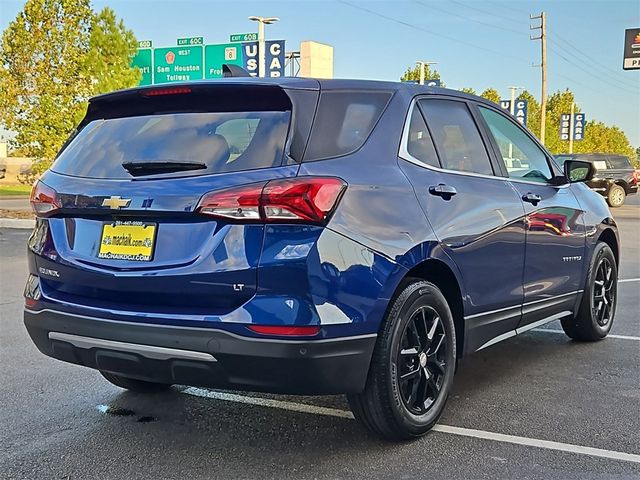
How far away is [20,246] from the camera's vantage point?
12344mm

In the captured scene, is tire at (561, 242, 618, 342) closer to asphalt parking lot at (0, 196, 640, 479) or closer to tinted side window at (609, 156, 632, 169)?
asphalt parking lot at (0, 196, 640, 479)

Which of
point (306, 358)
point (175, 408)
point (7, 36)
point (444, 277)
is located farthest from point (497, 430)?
point (7, 36)

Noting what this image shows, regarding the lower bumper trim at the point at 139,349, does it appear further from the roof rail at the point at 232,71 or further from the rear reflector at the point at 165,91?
the roof rail at the point at 232,71

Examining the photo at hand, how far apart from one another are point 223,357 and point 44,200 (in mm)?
1288

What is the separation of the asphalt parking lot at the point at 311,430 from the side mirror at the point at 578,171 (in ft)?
4.45

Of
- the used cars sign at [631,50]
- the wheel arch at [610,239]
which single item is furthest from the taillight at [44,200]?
the used cars sign at [631,50]

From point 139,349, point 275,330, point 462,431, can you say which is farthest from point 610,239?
point 139,349

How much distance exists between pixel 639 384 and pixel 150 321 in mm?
3201

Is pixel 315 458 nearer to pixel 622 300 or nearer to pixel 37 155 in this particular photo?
pixel 622 300

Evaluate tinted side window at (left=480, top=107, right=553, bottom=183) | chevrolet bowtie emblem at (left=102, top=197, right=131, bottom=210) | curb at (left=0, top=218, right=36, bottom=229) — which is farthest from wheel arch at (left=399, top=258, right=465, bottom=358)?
curb at (left=0, top=218, right=36, bottom=229)

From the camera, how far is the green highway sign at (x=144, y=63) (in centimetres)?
2438

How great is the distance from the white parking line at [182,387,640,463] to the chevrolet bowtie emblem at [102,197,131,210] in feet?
5.15

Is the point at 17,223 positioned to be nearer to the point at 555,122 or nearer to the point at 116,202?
the point at 116,202

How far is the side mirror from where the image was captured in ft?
17.8
